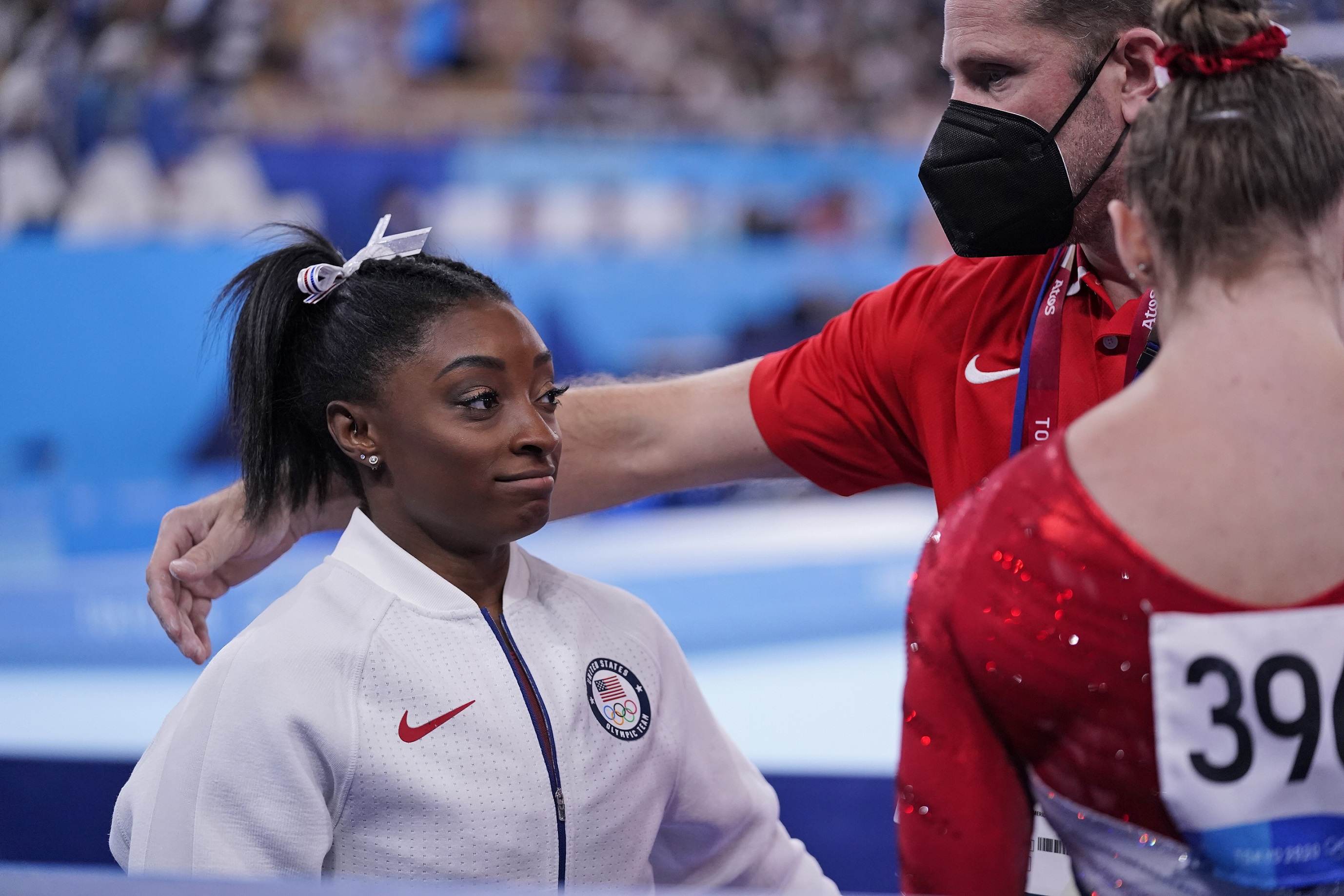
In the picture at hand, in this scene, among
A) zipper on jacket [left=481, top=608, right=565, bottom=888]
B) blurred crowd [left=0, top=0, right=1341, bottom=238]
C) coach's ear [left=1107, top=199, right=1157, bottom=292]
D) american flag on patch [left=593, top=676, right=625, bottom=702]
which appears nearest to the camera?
coach's ear [left=1107, top=199, right=1157, bottom=292]

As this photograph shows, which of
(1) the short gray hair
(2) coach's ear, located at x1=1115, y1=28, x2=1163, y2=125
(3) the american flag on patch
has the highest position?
(1) the short gray hair

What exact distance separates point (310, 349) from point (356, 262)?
4.9 inches

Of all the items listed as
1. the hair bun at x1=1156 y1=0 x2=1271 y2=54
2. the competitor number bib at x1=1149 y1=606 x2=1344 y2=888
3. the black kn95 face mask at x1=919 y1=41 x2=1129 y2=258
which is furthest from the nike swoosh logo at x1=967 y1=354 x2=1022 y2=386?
the competitor number bib at x1=1149 y1=606 x2=1344 y2=888

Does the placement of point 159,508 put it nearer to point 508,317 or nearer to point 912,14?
point 508,317

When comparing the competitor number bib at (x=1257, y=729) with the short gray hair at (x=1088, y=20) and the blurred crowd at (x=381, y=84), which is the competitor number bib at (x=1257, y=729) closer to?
the short gray hair at (x=1088, y=20)

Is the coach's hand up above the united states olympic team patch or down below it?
above

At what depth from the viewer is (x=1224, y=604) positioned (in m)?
0.92

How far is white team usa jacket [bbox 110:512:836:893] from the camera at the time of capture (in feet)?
4.33

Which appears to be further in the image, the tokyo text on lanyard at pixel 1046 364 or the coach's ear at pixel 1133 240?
the tokyo text on lanyard at pixel 1046 364

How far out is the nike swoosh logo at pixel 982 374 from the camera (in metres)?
1.69

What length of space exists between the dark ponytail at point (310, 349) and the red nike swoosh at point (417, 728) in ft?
1.17

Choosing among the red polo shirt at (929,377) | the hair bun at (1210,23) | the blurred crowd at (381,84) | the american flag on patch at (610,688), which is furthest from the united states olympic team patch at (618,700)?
the blurred crowd at (381,84)

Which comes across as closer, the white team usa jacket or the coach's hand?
the white team usa jacket

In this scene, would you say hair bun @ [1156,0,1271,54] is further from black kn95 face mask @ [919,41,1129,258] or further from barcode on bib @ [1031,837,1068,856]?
barcode on bib @ [1031,837,1068,856]
